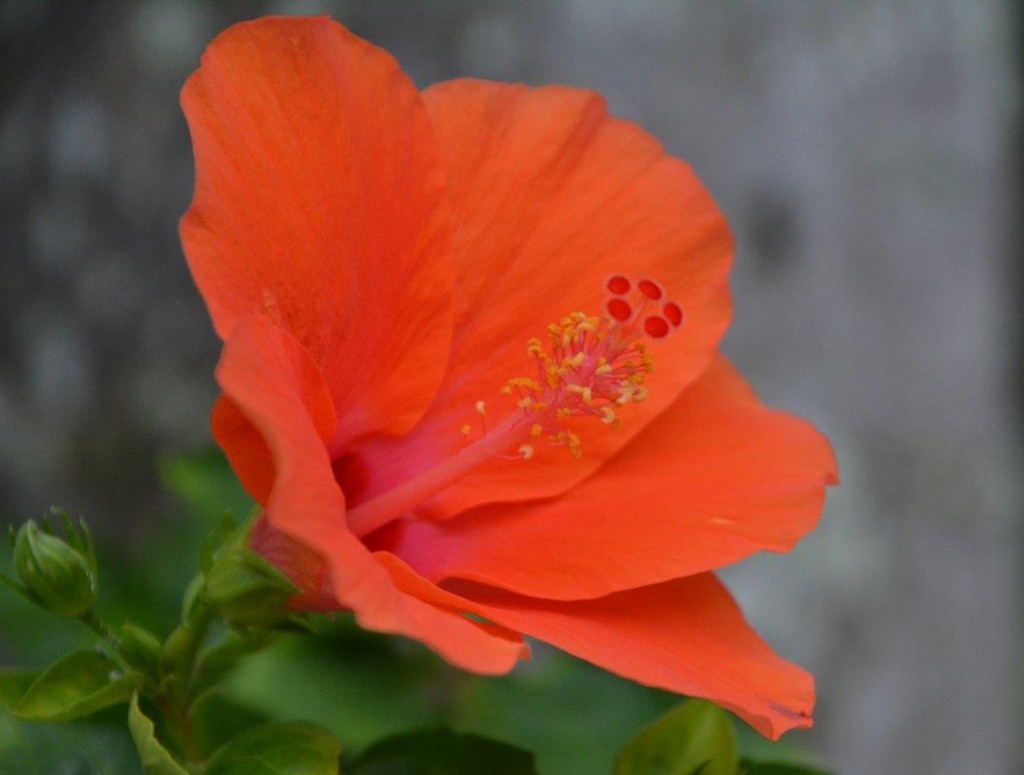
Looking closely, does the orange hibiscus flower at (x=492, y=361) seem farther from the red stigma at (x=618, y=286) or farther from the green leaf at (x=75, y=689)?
the green leaf at (x=75, y=689)

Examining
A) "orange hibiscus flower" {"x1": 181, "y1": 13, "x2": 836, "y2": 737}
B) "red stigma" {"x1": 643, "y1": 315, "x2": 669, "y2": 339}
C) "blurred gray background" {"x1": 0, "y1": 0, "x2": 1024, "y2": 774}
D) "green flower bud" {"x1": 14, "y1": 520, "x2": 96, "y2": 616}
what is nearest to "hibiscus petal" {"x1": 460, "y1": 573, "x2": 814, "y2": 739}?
"orange hibiscus flower" {"x1": 181, "y1": 13, "x2": 836, "y2": 737}

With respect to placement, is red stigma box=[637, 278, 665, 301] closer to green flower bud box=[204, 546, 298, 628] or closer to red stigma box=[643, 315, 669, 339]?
red stigma box=[643, 315, 669, 339]

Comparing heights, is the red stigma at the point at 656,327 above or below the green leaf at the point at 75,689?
above

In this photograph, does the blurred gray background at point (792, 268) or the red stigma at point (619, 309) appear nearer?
the red stigma at point (619, 309)

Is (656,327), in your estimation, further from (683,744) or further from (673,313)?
(683,744)

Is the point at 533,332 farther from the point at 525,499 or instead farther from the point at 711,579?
the point at 711,579

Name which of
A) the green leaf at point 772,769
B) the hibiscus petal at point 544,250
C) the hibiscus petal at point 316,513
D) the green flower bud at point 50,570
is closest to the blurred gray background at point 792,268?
the hibiscus petal at point 544,250

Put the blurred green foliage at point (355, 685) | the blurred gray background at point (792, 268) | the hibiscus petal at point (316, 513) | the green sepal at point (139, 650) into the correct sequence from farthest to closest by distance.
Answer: the blurred gray background at point (792, 268) < the blurred green foliage at point (355, 685) < the green sepal at point (139, 650) < the hibiscus petal at point (316, 513)

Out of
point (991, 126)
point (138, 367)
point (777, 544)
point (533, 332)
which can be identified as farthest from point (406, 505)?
point (991, 126)
